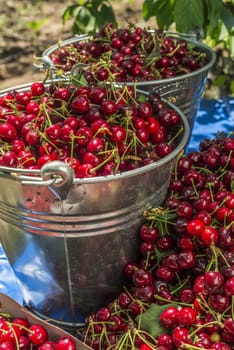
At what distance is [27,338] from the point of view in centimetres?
124

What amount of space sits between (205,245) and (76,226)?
31 cm

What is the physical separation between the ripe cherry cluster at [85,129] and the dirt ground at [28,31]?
114 inches

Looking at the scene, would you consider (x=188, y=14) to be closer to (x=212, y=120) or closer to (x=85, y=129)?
(x=212, y=120)

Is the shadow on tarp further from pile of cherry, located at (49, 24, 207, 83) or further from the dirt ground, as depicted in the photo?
the dirt ground

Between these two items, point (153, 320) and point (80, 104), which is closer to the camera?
point (153, 320)

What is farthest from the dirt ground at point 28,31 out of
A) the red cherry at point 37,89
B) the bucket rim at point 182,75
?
the red cherry at point 37,89

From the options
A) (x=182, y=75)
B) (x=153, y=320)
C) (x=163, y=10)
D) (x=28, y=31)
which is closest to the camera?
(x=153, y=320)

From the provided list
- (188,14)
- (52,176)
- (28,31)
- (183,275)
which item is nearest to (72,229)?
(52,176)

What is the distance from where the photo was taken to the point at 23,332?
1240 mm

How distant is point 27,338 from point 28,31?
442cm

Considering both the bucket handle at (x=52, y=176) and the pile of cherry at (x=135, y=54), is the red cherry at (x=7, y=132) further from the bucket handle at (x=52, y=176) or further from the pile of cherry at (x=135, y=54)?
the pile of cherry at (x=135, y=54)

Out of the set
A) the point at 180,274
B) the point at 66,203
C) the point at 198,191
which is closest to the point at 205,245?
the point at 180,274

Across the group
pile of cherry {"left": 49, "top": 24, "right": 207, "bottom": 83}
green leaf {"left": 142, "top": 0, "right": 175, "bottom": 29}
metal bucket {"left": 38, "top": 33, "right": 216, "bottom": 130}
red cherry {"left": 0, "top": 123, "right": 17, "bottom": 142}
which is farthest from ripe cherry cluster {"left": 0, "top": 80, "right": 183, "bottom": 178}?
green leaf {"left": 142, "top": 0, "right": 175, "bottom": 29}

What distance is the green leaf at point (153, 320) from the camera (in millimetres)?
1200
